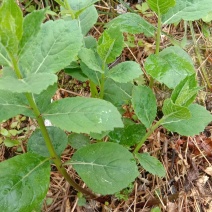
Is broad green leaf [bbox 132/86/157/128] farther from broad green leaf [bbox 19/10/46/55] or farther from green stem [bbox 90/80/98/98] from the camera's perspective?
broad green leaf [bbox 19/10/46/55]

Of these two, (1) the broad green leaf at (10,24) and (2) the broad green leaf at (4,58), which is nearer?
(1) the broad green leaf at (10,24)

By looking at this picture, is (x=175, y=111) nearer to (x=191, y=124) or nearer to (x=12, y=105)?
(x=191, y=124)

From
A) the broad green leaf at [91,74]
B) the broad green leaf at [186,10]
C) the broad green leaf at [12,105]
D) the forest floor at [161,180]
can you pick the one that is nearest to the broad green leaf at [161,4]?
the broad green leaf at [186,10]

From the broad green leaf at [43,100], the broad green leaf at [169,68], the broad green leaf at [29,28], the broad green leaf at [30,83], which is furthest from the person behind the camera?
the broad green leaf at [169,68]

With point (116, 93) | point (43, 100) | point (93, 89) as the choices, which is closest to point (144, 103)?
point (116, 93)

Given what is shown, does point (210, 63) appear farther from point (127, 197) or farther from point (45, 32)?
point (45, 32)

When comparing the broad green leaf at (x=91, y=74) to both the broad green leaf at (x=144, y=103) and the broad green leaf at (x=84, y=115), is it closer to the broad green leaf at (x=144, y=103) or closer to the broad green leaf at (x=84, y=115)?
the broad green leaf at (x=144, y=103)

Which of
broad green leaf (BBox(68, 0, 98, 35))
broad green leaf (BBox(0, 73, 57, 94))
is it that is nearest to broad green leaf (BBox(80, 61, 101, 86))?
broad green leaf (BBox(68, 0, 98, 35))
